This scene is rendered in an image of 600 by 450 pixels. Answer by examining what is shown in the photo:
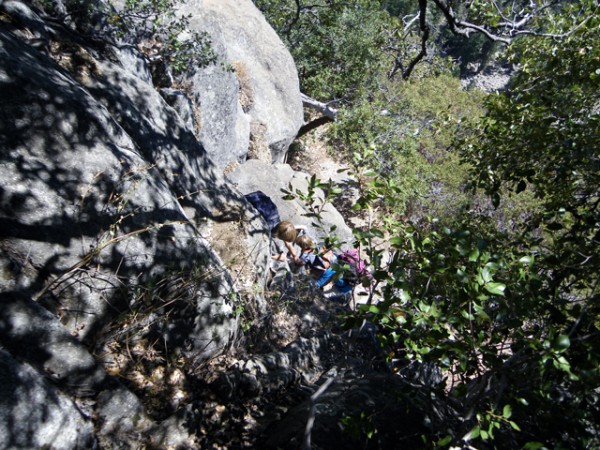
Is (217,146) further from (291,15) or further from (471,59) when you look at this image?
(471,59)

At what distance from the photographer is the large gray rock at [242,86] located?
8555 millimetres

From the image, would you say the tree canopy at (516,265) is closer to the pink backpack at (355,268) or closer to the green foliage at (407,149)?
the pink backpack at (355,268)

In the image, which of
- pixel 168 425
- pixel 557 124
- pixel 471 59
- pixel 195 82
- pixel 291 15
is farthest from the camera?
pixel 471 59

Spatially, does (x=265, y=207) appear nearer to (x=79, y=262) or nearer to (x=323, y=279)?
(x=323, y=279)

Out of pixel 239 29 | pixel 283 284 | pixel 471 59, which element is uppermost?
pixel 471 59

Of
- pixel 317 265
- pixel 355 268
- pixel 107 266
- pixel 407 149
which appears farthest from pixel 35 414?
pixel 407 149

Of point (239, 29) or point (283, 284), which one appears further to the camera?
point (239, 29)

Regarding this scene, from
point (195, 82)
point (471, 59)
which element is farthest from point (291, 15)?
point (471, 59)

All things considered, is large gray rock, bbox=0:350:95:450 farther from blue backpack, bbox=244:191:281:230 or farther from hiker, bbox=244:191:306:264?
blue backpack, bbox=244:191:281:230

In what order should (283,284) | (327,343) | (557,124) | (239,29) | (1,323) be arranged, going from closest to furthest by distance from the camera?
(1,323)
(557,124)
(327,343)
(283,284)
(239,29)

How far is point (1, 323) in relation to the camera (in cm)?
231

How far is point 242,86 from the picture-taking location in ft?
34.6

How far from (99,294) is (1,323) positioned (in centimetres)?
93

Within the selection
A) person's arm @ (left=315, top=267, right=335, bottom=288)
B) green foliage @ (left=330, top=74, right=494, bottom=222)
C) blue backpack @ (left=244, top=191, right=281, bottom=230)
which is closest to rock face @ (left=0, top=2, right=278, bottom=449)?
person's arm @ (left=315, top=267, right=335, bottom=288)
